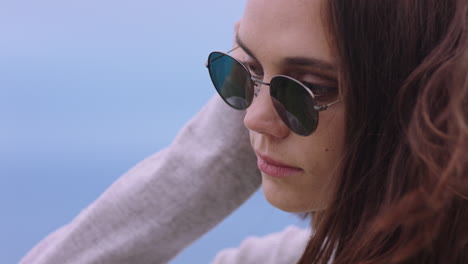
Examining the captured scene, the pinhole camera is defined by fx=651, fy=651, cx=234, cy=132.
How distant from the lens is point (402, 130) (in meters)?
0.75

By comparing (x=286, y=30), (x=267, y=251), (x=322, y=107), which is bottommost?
(x=267, y=251)

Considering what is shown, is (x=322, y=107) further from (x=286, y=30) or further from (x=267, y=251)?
(x=267, y=251)

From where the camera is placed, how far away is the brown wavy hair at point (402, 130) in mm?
685

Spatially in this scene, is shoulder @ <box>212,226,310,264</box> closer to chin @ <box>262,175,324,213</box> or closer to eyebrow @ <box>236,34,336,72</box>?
chin @ <box>262,175,324,213</box>

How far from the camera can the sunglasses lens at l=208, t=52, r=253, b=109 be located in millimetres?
893

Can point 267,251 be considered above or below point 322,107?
below

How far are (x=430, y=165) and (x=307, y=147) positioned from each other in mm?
189

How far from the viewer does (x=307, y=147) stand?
2.71 ft

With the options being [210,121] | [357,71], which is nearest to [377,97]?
[357,71]

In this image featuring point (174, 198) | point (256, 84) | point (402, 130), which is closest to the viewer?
point (402, 130)

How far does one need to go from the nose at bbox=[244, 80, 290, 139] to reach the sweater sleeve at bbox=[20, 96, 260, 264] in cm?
27

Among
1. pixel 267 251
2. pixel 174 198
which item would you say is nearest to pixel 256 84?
pixel 174 198

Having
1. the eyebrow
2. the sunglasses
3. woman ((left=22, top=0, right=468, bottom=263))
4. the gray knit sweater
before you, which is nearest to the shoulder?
the gray knit sweater

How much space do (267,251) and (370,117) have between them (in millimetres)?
541
